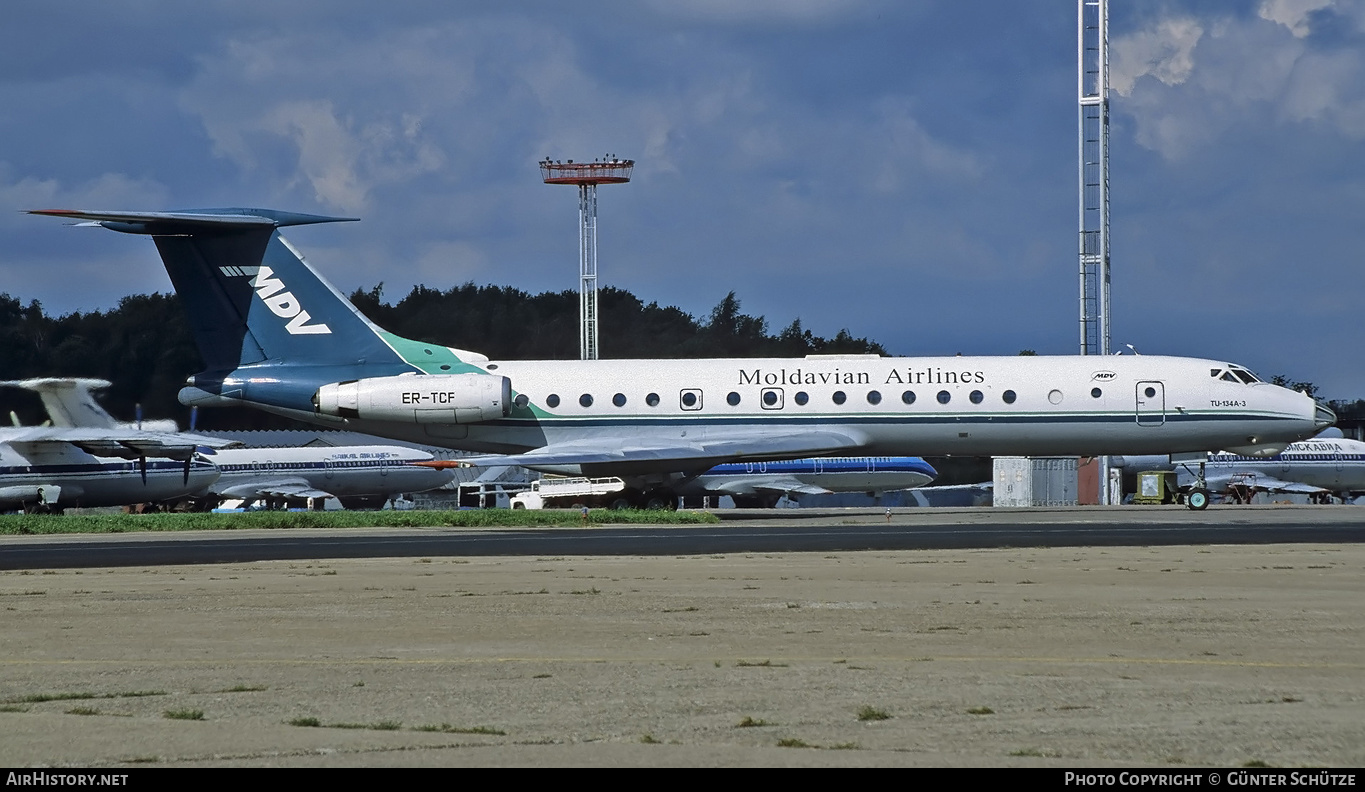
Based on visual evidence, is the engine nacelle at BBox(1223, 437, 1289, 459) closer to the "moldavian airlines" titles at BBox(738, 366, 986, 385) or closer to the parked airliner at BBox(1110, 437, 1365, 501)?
the "moldavian airlines" titles at BBox(738, 366, 986, 385)

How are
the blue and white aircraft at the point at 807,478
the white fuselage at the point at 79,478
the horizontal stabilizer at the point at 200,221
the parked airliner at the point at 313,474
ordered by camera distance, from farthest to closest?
the parked airliner at the point at 313,474
the blue and white aircraft at the point at 807,478
the white fuselage at the point at 79,478
the horizontal stabilizer at the point at 200,221

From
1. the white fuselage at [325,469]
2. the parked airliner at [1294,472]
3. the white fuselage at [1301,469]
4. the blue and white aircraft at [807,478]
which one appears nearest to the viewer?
the blue and white aircraft at [807,478]

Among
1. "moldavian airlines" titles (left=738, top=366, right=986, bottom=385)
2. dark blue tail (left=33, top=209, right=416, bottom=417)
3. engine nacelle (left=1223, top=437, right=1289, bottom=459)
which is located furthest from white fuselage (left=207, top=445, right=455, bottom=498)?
engine nacelle (left=1223, top=437, right=1289, bottom=459)

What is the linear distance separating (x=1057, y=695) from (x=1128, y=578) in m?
8.54

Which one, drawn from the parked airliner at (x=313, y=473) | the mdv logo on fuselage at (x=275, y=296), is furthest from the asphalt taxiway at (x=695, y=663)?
the parked airliner at (x=313, y=473)

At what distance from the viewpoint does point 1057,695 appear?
8.52 m

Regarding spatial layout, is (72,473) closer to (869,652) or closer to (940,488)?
(940,488)

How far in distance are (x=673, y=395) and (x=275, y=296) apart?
10.4 meters

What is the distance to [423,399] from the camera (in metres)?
35.4

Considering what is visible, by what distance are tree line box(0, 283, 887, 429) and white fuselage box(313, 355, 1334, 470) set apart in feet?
42.8

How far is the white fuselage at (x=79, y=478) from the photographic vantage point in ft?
155

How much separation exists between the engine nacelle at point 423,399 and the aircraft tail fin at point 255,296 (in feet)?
4.20

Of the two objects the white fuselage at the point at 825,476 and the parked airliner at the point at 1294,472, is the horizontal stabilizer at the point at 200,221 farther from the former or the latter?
the parked airliner at the point at 1294,472

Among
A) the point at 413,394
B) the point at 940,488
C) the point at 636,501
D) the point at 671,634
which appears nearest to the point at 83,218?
the point at 413,394
